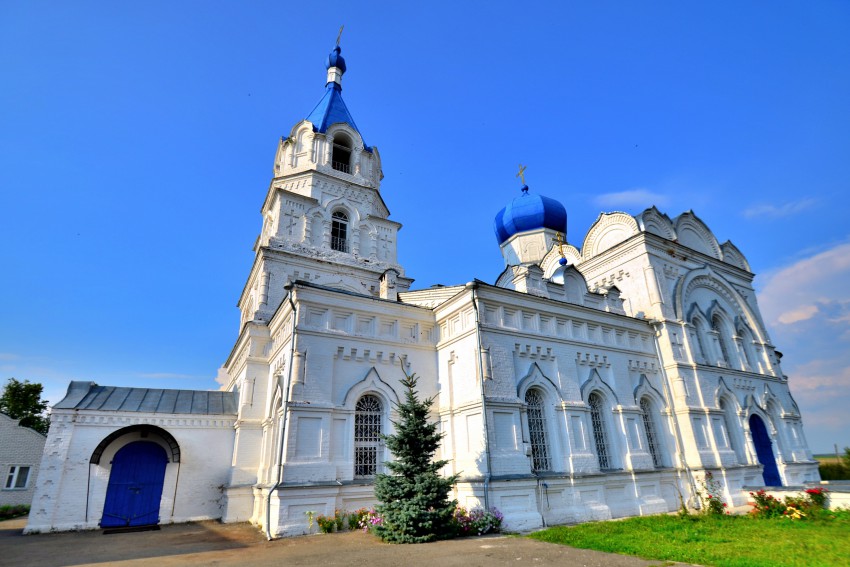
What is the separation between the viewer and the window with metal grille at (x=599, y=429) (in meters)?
13.1

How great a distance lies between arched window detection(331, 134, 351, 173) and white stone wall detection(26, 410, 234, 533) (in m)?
11.0

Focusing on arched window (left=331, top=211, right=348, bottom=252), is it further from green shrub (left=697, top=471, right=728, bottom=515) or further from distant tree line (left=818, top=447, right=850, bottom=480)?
distant tree line (left=818, top=447, right=850, bottom=480)

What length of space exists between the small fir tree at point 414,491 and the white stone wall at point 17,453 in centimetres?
1824

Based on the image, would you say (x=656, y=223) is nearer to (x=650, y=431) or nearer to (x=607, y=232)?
(x=607, y=232)

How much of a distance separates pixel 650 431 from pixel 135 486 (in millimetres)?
15779

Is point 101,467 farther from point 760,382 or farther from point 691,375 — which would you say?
point 760,382

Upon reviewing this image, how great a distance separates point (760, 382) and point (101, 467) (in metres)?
23.3

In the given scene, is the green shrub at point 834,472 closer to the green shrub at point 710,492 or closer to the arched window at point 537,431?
the green shrub at point 710,492

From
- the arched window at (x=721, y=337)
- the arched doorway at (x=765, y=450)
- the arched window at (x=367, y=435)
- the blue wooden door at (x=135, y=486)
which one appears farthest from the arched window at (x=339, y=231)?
the arched doorway at (x=765, y=450)

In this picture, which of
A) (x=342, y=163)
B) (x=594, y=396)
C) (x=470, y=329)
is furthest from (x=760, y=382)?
(x=342, y=163)

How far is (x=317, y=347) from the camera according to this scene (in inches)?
454

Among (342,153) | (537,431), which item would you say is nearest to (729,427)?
(537,431)

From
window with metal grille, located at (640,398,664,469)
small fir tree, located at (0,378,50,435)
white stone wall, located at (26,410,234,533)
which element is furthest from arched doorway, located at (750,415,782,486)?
small fir tree, located at (0,378,50,435)

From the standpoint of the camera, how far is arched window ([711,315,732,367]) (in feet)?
58.9
